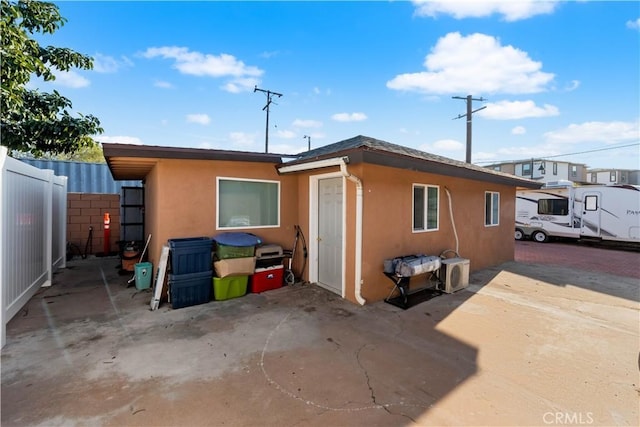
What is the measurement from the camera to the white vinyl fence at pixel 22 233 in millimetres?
3555

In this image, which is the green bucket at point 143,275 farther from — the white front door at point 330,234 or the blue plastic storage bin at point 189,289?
the white front door at point 330,234

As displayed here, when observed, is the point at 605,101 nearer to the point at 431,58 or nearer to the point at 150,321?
the point at 431,58

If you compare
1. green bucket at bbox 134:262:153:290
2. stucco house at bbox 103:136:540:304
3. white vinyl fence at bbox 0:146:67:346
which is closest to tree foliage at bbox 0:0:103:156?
A: white vinyl fence at bbox 0:146:67:346

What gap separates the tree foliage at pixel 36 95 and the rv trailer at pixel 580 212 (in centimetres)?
1554

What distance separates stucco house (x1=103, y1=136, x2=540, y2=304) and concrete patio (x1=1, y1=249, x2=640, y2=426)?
0.96 m

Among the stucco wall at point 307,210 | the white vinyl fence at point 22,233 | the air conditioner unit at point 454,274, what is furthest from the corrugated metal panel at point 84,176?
the air conditioner unit at point 454,274

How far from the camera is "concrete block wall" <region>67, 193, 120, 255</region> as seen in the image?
888 cm

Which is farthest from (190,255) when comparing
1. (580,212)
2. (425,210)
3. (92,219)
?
(580,212)

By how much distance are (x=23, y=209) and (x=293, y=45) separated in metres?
7.46

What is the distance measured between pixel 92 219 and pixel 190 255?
22.7 ft

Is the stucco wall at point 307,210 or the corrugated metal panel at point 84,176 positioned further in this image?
the corrugated metal panel at point 84,176

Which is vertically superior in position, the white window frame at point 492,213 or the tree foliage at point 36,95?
the tree foliage at point 36,95

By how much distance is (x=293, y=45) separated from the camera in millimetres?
8406

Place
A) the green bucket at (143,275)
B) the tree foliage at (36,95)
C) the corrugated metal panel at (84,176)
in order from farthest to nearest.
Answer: the corrugated metal panel at (84,176) → the green bucket at (143,275) → the tree foliage at (36,95)
